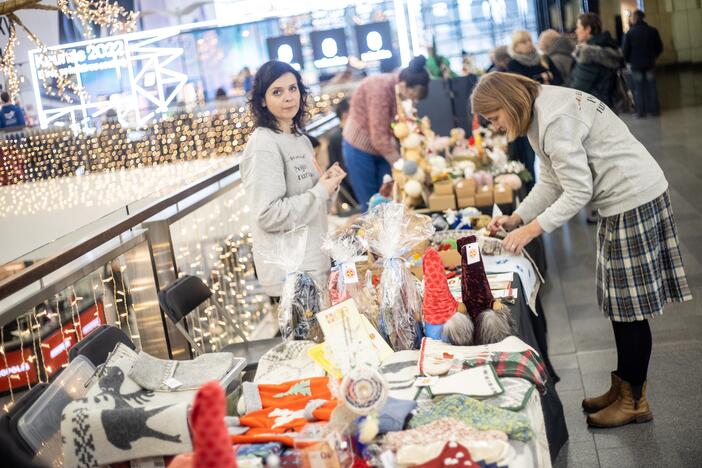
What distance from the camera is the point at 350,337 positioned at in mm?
2557

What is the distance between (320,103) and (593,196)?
1010cm

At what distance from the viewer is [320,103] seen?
1310 centimetres

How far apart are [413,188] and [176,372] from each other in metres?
2.79

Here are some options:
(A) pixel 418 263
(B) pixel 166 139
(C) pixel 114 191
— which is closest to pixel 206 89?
(B) pixel 166 139

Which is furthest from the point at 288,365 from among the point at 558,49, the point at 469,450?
the point at 558,49

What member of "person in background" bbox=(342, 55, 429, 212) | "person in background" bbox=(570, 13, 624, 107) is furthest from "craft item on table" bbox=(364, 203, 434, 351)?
"person in background" bbox=(570, 13, 624, 107)

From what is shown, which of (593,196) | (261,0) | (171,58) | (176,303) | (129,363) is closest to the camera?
(129,363)

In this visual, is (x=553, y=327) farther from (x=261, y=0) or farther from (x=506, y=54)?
(x=261, y=0)

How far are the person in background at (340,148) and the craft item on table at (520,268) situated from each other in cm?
475

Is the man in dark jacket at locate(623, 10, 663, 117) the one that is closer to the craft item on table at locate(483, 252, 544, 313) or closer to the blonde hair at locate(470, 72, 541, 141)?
the craft item on table at locate(483, 252, 544, 313)

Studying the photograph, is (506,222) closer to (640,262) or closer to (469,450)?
(640,262)

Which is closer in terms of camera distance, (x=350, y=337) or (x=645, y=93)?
(x=350, y=337)

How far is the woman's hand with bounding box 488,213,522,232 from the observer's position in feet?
11.9

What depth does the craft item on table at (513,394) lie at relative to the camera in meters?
2.13
